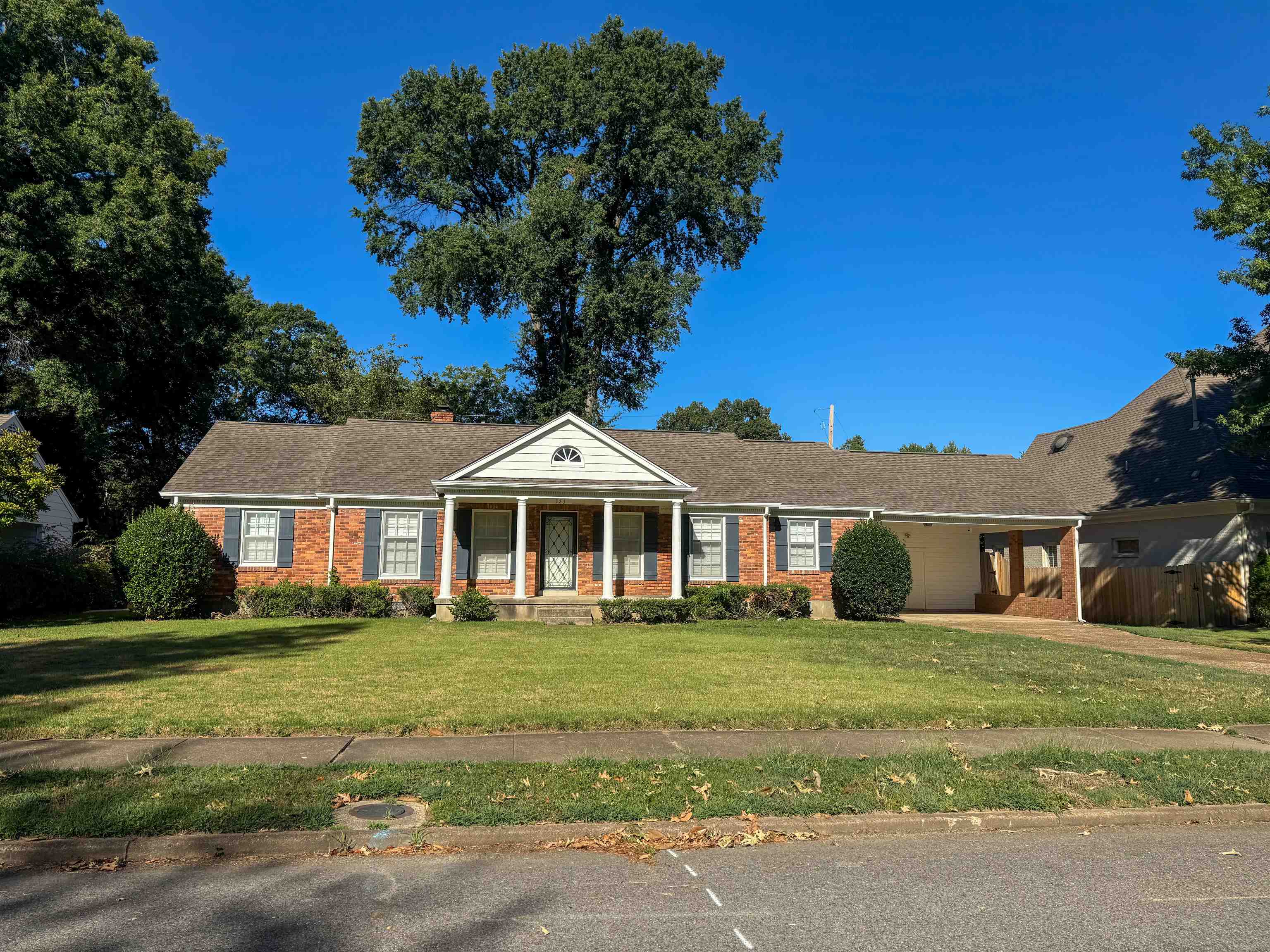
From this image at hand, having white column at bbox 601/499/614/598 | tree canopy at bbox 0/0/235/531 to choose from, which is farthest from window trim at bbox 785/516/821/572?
tree canopy at bbox 0/0/235/531

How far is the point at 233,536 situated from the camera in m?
21.4

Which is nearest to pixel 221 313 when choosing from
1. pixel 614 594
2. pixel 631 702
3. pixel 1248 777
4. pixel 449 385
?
pixel 449 385

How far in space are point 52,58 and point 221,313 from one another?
9.49 meters

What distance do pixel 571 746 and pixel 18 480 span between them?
1830cm

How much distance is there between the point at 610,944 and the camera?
3.98m

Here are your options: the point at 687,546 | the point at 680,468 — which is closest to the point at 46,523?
the point at 680,468

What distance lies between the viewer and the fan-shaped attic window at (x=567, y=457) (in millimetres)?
21156

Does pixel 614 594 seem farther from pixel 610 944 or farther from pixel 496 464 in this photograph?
pixel 610 944

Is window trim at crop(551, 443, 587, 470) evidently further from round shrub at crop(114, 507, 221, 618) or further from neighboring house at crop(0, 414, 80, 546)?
neighboring house at crop(0, 414, 80, 546)

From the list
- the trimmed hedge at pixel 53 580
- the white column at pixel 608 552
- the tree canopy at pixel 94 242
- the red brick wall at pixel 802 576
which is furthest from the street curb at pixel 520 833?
the tree canopy at pixel 94 242

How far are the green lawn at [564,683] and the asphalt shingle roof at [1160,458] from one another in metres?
9.56

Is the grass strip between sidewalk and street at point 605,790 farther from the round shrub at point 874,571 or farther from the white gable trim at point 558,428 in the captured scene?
the white gable trim at point 558,428

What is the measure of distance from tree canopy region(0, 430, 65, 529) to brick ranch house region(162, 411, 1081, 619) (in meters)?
2.72

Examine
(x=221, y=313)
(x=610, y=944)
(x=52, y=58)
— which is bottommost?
(x=610, y=944)
